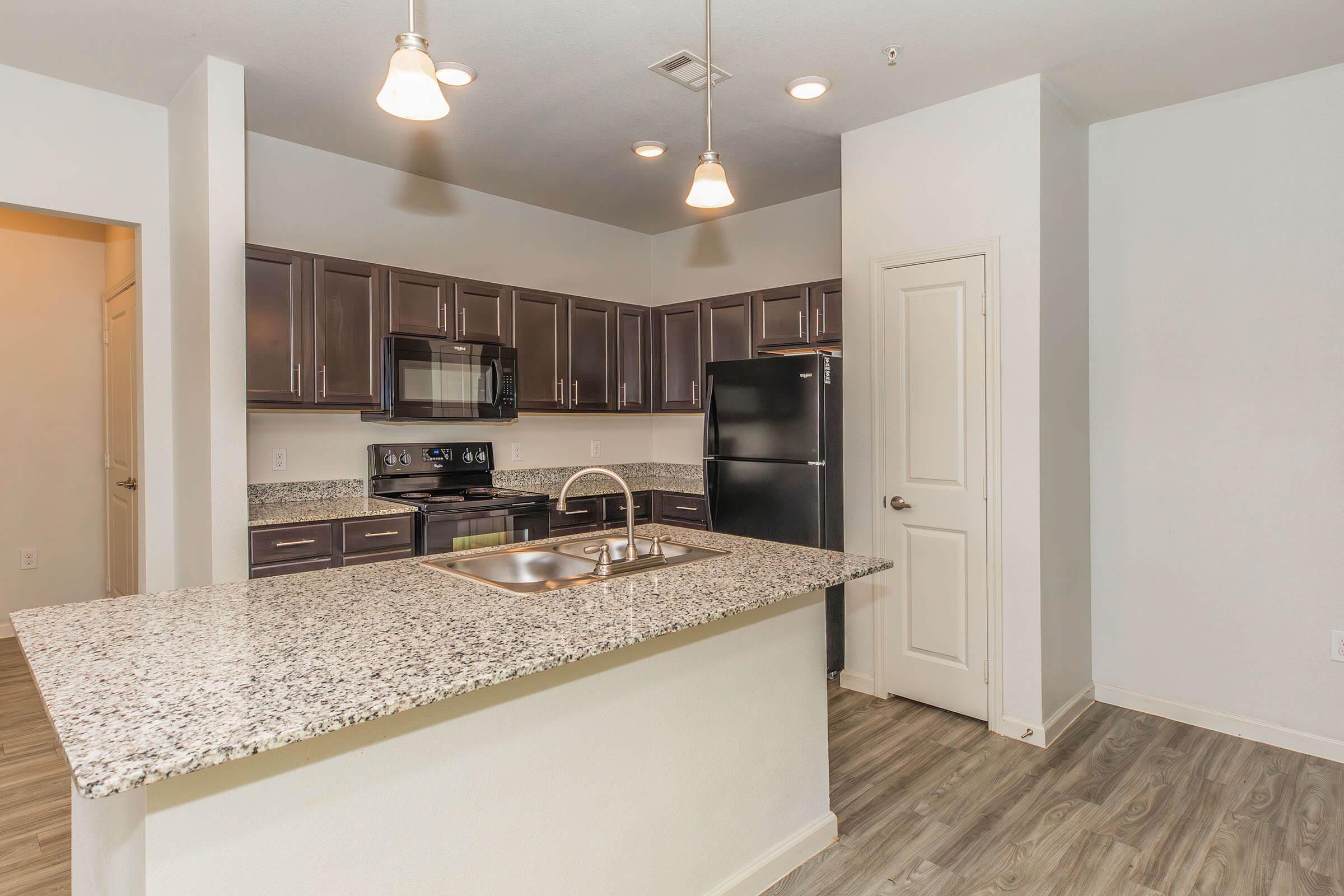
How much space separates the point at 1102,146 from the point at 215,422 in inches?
158

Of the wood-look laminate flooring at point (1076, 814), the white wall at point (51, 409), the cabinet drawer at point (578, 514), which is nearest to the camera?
the wood-look laminate flooring at point (1076, 814)

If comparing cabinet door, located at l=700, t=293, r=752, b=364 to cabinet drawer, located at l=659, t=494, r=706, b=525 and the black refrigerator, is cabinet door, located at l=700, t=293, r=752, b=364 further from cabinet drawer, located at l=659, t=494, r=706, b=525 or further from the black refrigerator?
cabinet drawer, located at l=659, t=494, r=706, b=525

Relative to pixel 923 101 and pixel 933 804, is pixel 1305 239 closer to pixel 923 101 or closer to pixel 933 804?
pixel 923 101

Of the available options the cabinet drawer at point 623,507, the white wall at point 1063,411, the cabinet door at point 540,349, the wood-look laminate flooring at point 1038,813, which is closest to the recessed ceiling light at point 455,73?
the cabinet door at point 540,349

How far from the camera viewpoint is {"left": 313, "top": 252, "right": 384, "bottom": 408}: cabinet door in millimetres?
3330

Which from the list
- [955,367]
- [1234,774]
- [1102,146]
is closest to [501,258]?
[955,367]

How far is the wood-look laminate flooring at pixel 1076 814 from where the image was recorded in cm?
207

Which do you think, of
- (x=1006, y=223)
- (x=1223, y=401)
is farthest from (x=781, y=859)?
(x=1223, y=401)

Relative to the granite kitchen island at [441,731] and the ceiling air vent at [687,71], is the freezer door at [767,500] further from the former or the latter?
the ceiling air vent at [687,71]

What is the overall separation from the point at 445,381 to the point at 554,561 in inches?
73.7

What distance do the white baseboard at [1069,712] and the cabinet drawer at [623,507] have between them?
2.43 meters

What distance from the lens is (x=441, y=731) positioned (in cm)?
139

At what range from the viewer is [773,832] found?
6.82 feet

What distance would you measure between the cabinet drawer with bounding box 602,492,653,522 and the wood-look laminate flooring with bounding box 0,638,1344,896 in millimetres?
1775
